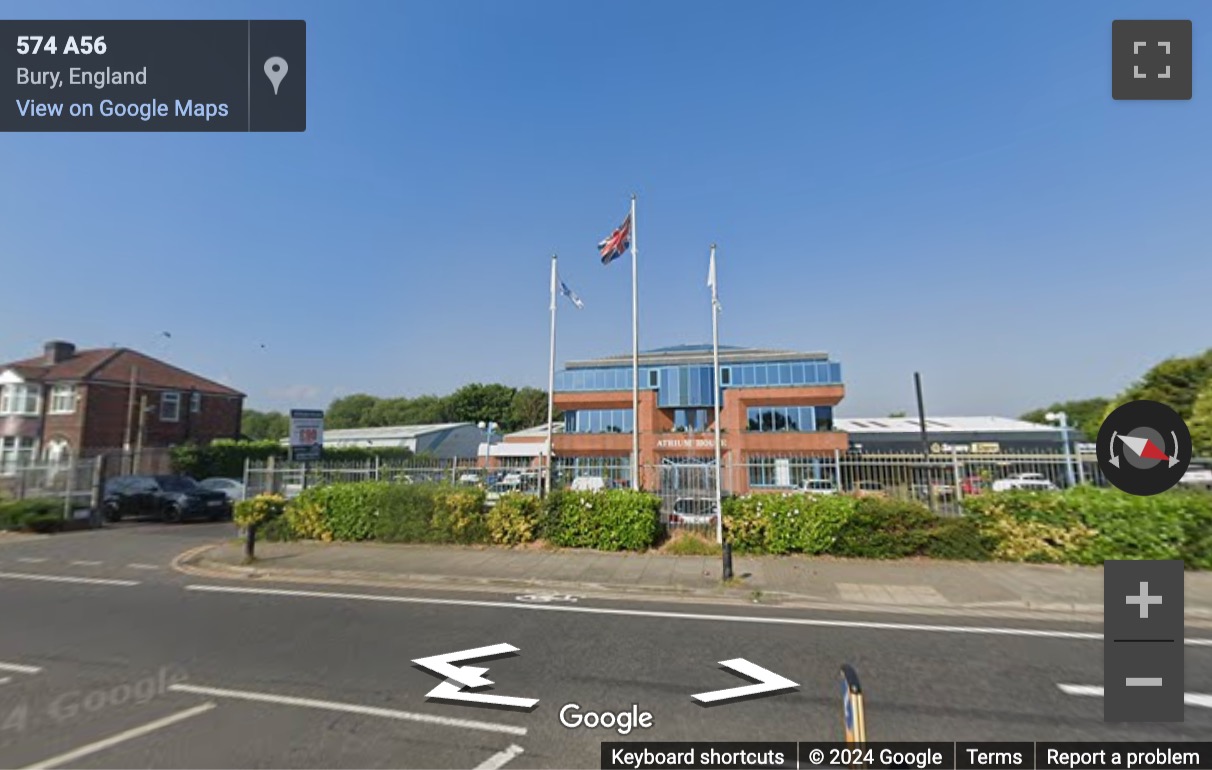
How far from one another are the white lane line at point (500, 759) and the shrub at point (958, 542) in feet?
32.7

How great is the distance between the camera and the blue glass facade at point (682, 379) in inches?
1551

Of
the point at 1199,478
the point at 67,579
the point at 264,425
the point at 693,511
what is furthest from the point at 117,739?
the point at 264,425

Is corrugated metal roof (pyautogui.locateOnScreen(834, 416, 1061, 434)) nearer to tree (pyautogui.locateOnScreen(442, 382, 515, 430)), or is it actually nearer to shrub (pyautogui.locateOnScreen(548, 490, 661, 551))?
shrub (pyautogui.locateOnScreen(548, 490, 661, 551))

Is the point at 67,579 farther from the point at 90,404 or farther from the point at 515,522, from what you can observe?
the point at 90,404

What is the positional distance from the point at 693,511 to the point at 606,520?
83.6 inches

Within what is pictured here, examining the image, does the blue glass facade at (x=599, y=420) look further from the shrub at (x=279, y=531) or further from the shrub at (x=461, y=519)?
the shrub at (x=279, y=531)

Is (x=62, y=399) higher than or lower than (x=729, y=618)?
higher

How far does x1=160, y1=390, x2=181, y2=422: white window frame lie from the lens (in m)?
35.3

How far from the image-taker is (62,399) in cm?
3259

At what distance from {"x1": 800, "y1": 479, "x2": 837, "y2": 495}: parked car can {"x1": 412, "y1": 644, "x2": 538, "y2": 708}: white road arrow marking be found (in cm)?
838

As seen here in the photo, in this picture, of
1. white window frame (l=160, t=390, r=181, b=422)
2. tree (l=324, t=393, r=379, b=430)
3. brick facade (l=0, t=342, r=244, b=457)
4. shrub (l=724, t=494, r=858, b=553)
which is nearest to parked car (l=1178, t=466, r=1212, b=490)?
shrub (l=724, t=494, r=858, b=553)

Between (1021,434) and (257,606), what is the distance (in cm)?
5350

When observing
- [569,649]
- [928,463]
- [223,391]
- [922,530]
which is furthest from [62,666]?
[223,391]

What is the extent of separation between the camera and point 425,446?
5497 centimetres
